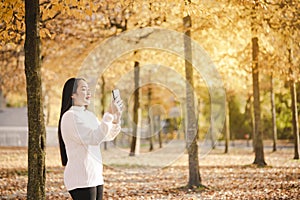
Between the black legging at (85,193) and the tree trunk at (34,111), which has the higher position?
the tree trunk at (34,111)

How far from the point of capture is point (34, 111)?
19.1 ft

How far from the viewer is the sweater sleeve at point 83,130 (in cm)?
381

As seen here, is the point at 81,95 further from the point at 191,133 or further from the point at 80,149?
the point at 191,133

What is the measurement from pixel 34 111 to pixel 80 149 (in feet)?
6.74

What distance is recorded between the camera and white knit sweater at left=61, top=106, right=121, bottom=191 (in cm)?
396

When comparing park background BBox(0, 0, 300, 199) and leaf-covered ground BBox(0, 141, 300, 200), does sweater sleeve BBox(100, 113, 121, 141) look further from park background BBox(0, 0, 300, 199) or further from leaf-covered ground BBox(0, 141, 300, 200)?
leaf-covered ground BBox(0, 141, 300, 200)

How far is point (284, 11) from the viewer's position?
37.5ft

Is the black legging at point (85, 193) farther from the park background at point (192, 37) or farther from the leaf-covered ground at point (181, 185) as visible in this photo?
the leaf-covered ground at point (181, 185)

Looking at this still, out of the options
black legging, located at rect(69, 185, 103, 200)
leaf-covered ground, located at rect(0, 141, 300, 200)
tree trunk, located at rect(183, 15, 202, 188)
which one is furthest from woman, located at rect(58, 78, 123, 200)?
tree trunk, located at rect(183, 15, 202, 188)

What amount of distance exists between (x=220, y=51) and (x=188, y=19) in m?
6.24

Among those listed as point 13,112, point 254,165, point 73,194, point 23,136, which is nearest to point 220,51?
point 254,165

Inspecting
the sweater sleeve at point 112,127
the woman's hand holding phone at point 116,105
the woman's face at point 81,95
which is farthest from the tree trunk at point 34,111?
the woman's hand holding phone at point 116,105

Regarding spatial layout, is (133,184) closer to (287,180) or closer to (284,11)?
(287,180)

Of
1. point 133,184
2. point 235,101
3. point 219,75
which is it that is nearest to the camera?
point 133,184
